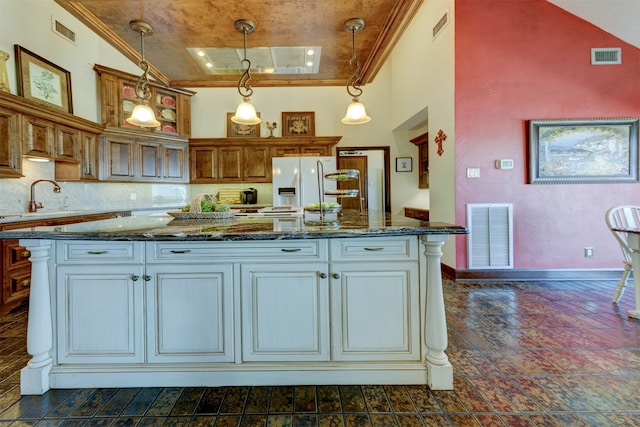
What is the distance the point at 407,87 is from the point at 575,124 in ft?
8.10

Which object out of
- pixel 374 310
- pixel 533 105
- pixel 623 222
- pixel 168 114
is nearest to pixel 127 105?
pixel 168 114

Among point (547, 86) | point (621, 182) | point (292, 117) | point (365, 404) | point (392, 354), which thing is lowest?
point (365, 404)

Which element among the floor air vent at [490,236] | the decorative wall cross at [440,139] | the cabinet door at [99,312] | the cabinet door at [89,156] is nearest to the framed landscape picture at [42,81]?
the cabinet door at [89,156]

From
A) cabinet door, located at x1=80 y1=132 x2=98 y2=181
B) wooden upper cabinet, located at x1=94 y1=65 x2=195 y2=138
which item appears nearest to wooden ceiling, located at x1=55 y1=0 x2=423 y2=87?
cabinet door, located at x1=80 y1=132 x2=98 y2=181

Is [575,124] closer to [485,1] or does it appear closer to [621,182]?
[621,182]

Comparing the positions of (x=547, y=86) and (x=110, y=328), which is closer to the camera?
(x=110, y=328)

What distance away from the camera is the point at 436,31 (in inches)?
156

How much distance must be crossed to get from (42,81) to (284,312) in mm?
4152

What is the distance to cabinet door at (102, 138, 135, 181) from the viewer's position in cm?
434

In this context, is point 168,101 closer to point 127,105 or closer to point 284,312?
point 127,105

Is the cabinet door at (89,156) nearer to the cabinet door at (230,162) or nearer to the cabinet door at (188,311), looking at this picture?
the cabinet door at (230,162)

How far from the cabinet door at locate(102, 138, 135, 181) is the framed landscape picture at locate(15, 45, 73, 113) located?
0.67m

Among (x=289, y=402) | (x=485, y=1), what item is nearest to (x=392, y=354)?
(x=289, y=402)

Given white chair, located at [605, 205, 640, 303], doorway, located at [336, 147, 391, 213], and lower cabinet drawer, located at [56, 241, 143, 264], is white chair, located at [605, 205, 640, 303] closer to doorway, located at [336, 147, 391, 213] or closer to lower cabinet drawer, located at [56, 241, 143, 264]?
doorway, located at [336, 147, 391, 213]
